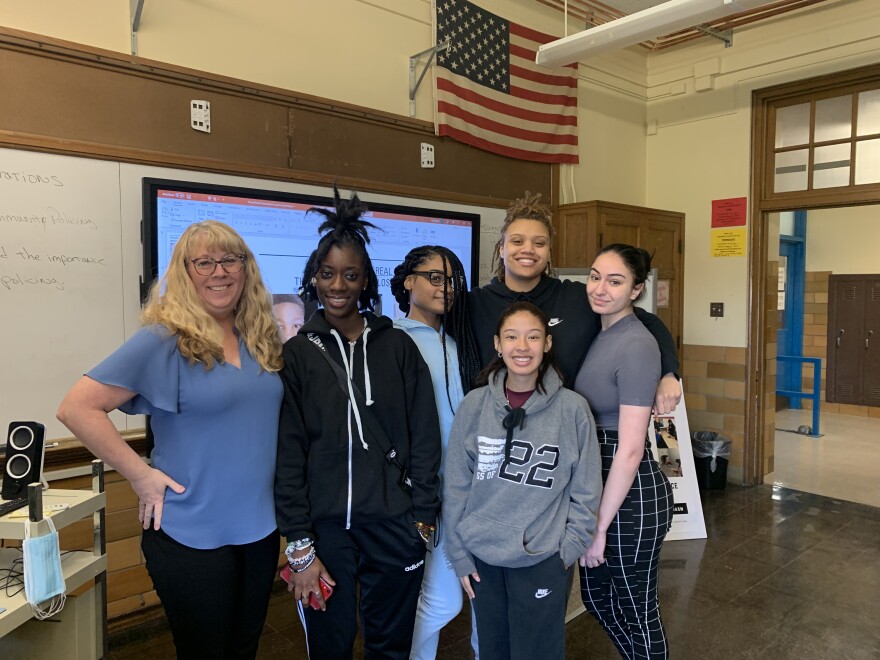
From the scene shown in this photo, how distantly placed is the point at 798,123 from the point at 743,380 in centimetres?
192

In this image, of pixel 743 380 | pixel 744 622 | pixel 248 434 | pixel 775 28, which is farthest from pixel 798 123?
pixel 248 434

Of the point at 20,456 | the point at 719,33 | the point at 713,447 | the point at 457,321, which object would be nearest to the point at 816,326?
the point at 713,447

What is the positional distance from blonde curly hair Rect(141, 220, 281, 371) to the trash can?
397cm

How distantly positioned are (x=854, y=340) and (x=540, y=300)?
7.68 meters

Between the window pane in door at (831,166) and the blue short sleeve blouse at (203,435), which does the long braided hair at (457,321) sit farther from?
the window pane in door at (831,166)

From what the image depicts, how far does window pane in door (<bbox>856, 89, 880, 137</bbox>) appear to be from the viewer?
4203mm

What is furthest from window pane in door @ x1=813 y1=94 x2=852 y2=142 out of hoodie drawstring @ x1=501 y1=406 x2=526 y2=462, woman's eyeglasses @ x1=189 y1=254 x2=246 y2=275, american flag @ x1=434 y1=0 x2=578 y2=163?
woman's eyeglasses @ x1=189 y1=254 x2=246 y2=275

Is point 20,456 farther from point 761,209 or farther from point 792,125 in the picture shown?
point 792,125

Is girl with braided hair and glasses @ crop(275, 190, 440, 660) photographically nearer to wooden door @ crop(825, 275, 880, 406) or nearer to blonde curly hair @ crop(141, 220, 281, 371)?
blonde curly hair @ crop(141, 220, 281, 371)

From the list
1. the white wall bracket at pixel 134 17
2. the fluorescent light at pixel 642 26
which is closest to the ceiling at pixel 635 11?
the fluorescent light at pixel 642 26

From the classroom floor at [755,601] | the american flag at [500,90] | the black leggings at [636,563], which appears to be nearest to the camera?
the black leggings at [636,563]

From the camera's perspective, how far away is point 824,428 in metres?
6.96

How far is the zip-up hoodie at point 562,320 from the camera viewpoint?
5.85 feet

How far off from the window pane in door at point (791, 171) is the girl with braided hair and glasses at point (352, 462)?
4048 millimetres
